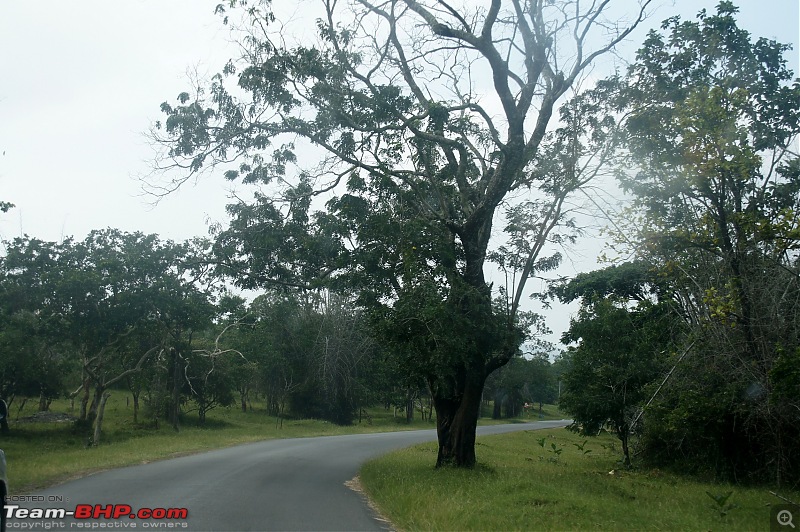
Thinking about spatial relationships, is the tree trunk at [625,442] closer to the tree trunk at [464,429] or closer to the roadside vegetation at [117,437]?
the tree trunk at [464,429]

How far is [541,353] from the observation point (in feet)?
184

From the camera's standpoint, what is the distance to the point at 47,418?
109ft

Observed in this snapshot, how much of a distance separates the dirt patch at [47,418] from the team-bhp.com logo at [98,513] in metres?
26.9

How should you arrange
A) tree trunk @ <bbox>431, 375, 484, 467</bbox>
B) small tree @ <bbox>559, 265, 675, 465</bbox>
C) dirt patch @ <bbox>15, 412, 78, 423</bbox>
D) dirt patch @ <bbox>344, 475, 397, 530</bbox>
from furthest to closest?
1. dirt patch @ <bbox>15, 412, 78, 423</bbox>
2. small tree @ <bbox>559, 265, 675, 465</bbox>
3. tree trunk @ <bbox>431, 375, 484, 467</bbox>
4. dirt patch @ <bbox>344, 475, 397, 530</bbox>

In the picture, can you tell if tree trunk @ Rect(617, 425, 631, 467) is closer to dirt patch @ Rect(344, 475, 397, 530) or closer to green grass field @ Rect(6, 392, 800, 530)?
green grass field @ Rect(6, 392, 800, 530)

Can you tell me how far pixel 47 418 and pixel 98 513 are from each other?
2763 centimetres

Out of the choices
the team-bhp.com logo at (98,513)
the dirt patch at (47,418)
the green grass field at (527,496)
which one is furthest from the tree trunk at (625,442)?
the dirt patch at (47,418)

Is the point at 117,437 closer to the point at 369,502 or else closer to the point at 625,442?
the point at 625,442

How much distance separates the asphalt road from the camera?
8.90m

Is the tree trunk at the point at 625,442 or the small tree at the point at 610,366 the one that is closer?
the tree trunk at the point at 625,442

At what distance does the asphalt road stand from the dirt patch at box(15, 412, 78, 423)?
19.2 metres

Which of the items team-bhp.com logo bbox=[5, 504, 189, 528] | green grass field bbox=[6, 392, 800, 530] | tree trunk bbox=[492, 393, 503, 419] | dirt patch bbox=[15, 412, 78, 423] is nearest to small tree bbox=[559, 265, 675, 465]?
green grass field bbox=[6, 392, 800, 530]

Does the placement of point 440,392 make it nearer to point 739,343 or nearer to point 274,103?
point 739,343

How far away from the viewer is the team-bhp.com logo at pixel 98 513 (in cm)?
898
